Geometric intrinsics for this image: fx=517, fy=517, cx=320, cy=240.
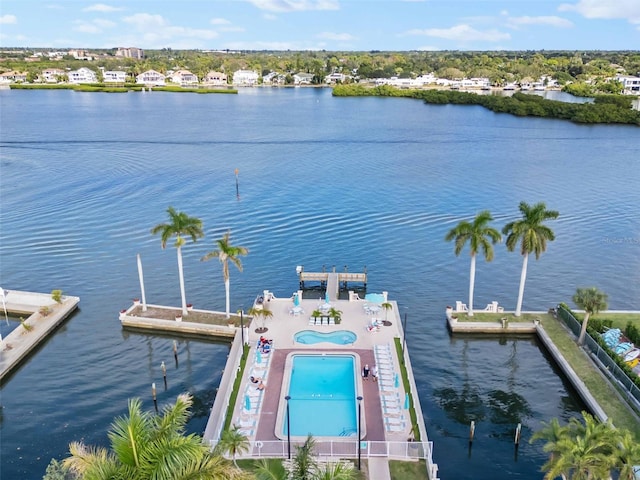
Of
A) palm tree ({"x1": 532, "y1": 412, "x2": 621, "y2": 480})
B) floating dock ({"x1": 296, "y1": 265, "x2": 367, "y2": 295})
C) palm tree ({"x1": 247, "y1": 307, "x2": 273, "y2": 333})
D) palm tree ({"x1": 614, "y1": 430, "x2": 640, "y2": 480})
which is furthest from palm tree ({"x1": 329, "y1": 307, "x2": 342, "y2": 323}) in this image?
palm tree ({"x1": 614, "y1": 430, "x2": 640, "y2": 480})

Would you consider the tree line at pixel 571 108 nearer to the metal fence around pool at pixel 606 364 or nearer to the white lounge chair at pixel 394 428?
the metal fence around pool at pixel 606 364

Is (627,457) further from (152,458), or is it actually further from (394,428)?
(152,458)

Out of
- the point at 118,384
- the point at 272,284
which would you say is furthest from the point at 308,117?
the point at 118,384

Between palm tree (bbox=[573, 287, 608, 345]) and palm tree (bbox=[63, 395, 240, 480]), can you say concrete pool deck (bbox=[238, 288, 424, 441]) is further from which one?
palm tree (bbox=[63, 395, 240, 480])

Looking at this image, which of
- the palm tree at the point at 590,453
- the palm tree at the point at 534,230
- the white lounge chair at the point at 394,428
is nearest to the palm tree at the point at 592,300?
the palm tree at the point at 534,230

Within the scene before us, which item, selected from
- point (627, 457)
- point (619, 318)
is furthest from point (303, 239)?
point (627, 457)

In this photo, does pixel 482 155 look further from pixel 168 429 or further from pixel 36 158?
pixel 168 429
